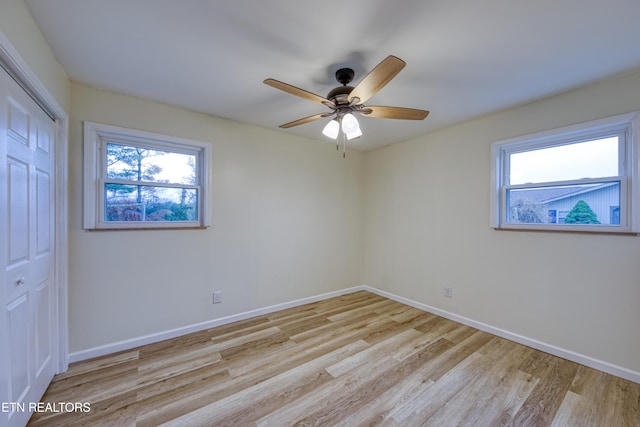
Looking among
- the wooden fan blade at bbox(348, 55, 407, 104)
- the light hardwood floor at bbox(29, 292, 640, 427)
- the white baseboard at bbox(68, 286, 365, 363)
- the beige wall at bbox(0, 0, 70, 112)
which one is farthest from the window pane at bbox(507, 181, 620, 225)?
the beige wall at bbox(0, 0, 70, 112)

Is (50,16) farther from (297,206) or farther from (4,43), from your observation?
(297,206)

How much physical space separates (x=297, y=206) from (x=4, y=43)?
2723 mm

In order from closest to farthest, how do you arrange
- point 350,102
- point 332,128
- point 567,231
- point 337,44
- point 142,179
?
point 337,44
point 350,102
point 332,128
point 567,231
point 142,179

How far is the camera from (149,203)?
8.40ft

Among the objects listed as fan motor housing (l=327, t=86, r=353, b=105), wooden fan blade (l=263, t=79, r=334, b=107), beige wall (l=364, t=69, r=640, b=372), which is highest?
fan motor housing (l=327, t=86, r=353, b=105)

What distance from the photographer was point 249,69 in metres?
1.96

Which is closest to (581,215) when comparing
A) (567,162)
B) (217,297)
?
(567,162)

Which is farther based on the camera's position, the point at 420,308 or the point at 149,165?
the point at 420,308

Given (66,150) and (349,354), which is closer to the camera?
(66,150)

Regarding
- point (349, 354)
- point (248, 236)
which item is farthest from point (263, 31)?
point (349, 354)

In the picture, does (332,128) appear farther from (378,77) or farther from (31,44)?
(31,44)

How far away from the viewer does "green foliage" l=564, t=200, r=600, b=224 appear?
87.6 inches

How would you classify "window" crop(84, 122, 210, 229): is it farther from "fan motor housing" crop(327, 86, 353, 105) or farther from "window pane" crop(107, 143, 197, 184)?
"fan motor housing" crop(327, 86, 353, 105)

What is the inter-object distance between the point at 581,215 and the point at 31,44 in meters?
4.16
